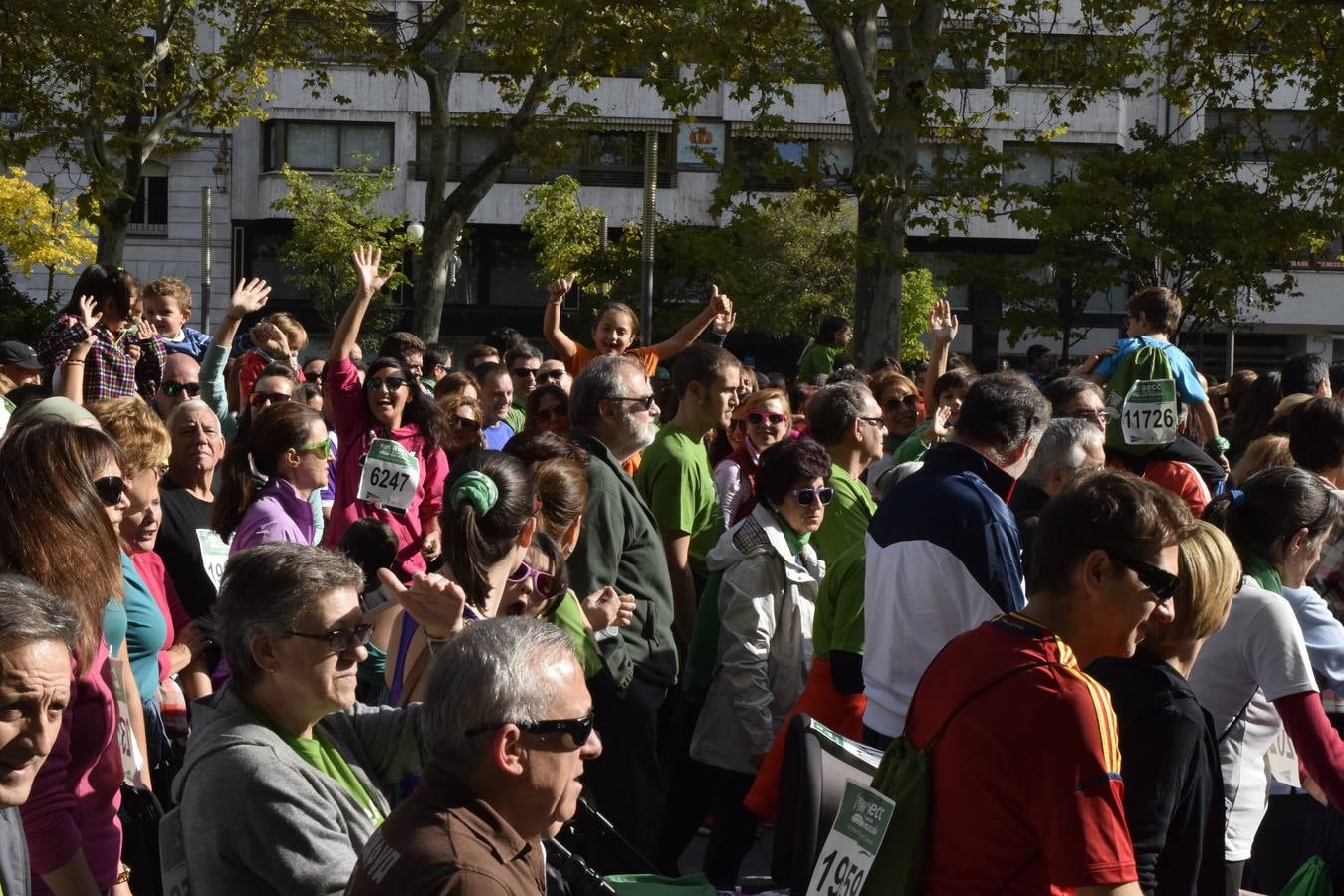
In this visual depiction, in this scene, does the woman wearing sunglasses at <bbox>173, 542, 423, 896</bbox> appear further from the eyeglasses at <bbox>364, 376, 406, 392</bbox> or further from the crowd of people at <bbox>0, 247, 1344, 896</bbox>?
the eyeglasses at <bbox>364, 376, 406, 392</bbox>

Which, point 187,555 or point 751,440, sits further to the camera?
point 751,440

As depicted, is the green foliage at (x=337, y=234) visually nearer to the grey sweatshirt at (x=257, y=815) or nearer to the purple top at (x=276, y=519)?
the purple top at (x=276, y=519)

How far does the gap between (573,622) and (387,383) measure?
2842mm

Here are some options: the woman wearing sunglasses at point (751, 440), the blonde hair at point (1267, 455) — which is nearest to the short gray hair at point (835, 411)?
the woman wearing sunglasses at point (751, 440)

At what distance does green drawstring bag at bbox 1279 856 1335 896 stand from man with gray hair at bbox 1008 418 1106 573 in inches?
63.8

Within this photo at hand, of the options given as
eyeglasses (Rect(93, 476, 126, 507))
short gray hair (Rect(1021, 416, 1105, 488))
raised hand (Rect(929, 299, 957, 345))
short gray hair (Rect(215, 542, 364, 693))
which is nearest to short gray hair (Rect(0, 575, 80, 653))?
short gray hair (Rect(215, 542, 364, 693))

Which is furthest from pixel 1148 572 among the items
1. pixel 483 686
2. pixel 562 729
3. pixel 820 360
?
pixel 820 360

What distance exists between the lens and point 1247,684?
4172mm

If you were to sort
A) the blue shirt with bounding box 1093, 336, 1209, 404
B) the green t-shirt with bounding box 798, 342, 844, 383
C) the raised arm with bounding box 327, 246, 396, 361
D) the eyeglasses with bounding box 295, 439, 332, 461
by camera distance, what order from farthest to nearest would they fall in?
the green t-shirt with bounding box 798, 342, 844, 383, the blue shirt with bounding box 1093, 336, 1209, 404, the raised arm with bounding box 327, 246, 396, 361, the eyeglasses with bounding box 295, 439, 332, 461

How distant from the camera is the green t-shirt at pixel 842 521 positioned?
6391mm

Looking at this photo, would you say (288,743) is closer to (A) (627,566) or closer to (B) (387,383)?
(A) (627,566)

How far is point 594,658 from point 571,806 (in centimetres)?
229

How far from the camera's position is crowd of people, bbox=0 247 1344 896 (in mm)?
2938

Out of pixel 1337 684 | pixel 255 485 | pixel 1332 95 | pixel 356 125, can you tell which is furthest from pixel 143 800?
pixel 356 125
